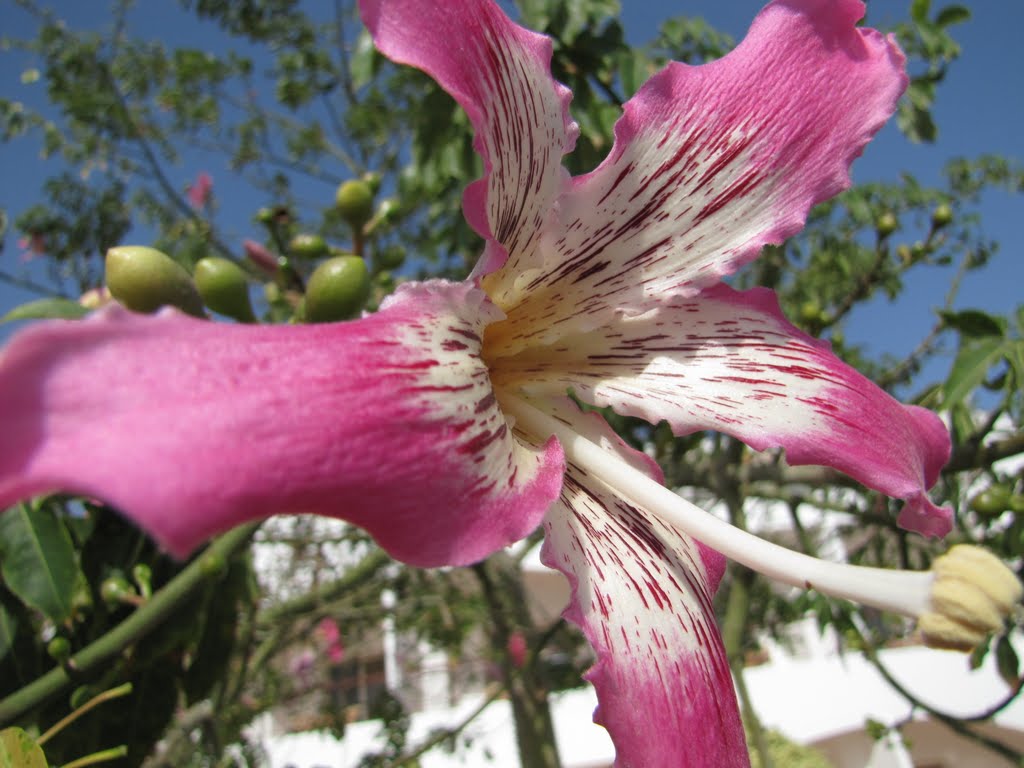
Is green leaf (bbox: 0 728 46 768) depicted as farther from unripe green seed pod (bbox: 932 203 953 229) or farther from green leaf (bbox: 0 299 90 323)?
unripe green seed pod (bbox: 932 203 953 229)

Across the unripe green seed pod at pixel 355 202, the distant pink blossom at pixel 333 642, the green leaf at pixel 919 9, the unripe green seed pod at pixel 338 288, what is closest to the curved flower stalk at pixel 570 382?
the unripe green seed pod at pixel 338 288

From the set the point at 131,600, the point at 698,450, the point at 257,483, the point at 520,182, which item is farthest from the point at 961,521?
the point at 257,483

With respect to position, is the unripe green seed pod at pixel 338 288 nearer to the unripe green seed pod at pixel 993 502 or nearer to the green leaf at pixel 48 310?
the green leaf at pixel 48 310

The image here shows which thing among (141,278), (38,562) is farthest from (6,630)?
(141,278)

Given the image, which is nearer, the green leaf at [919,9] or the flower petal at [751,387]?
the flower petal at [751,387]

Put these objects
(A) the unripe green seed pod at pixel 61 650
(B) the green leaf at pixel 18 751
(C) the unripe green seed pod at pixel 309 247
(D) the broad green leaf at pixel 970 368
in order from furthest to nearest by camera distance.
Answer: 1. (D) the broad green leaf at pixel 970 368
2. (C) the unripe green seed pod at pixel 309 247
3. (A) the unripe green seed pod at pixel 61 650
4. (B) the green leaf at pixel 18 751

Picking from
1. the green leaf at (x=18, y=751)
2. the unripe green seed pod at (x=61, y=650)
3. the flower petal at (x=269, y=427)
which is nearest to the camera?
the flower petal at (x=269, y=427)
